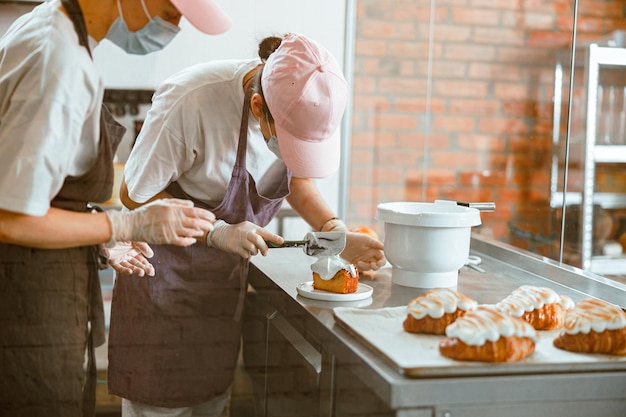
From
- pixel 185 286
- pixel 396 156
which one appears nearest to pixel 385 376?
pixel 185 286

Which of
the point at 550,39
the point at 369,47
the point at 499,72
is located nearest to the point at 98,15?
the point at 369,47

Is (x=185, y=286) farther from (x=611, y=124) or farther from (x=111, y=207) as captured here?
(x=611, y=124)

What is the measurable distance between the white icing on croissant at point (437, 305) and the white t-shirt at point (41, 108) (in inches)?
21.0

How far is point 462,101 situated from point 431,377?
136 cm

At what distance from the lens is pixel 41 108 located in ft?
2.83

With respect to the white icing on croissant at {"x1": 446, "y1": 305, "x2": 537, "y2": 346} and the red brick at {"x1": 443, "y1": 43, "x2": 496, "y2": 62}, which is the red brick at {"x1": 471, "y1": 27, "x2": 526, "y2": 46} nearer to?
the red brick at {"x1": 443, "y1": 43, "x2": 496, "y2": 62}

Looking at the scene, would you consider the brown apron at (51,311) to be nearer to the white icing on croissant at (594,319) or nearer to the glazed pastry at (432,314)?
the glazed pastry at (432,314)

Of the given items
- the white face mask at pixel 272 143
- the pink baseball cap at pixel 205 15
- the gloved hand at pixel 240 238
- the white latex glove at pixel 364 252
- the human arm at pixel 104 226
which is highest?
the pink baseball cap at pixel 205 15

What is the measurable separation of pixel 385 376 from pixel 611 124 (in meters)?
1.96

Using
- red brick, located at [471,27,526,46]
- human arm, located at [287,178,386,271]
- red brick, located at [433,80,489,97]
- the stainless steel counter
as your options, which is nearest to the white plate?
the stainless steel counter

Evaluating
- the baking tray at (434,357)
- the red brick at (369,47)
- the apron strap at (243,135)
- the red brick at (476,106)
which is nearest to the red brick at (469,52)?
the red brick at (476,106)

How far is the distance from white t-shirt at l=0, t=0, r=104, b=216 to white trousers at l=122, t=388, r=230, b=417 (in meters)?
0.35

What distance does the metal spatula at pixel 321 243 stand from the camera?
1.27m

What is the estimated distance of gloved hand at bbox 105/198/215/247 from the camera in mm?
954
